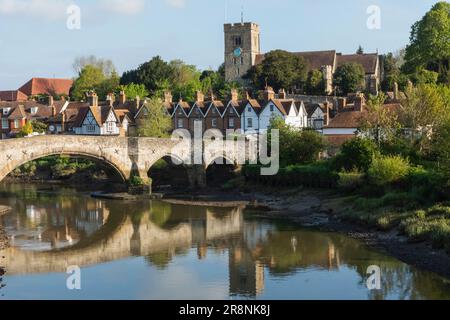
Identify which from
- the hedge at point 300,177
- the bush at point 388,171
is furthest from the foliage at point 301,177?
the bush at point 388,171

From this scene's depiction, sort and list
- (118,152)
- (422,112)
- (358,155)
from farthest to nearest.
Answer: (118,152) < (422,112) < (358,155)

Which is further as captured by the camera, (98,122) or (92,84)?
(92,84)

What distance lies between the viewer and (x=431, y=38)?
232ft

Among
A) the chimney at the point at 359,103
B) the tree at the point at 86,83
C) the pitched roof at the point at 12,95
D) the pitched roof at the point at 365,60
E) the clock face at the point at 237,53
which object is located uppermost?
the clock face at the point at 237,53

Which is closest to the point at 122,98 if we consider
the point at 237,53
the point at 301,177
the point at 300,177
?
the point at 237,53

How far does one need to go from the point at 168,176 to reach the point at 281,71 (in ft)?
87.5

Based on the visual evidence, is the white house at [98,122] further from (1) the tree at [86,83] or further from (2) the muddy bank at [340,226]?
(2) the muddy bank at [340,226]

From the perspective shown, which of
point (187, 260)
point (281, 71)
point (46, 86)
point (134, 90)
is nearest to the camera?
point (187, 260)

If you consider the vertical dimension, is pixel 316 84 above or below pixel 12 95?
above

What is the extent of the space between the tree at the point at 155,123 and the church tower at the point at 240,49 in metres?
26.2

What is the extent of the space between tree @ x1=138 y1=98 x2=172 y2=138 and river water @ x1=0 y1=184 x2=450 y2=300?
22872mm

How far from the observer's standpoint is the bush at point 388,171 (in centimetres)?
3922

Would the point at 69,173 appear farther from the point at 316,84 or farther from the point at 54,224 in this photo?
the point at 316,84
